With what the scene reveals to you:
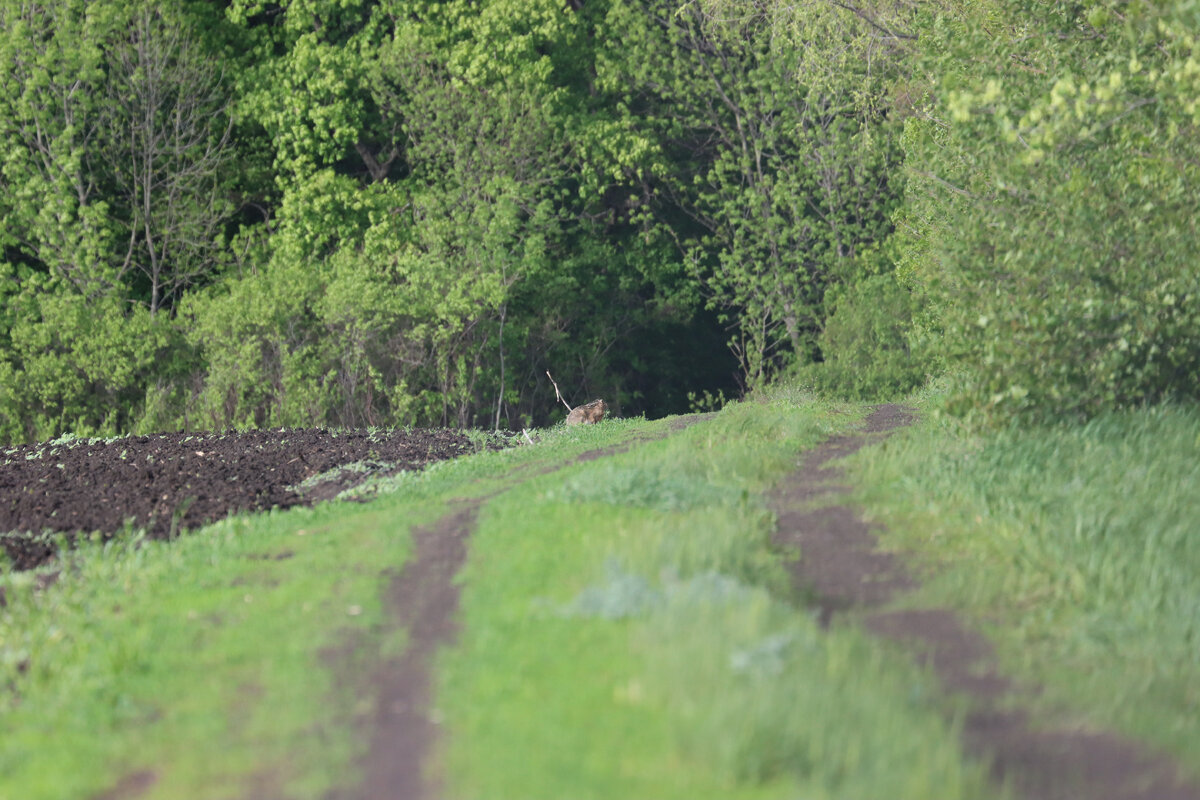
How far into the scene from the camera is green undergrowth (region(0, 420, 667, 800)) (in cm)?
520

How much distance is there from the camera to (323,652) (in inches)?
246

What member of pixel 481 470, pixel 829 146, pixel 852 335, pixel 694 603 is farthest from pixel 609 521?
pixel 829 146

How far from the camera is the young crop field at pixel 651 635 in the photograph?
16.4ft

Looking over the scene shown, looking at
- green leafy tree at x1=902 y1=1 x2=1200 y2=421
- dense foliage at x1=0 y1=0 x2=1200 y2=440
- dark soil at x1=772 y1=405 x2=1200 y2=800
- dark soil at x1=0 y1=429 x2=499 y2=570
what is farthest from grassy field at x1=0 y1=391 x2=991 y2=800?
dense foliage at x1=0 y1=0 x2=1200 y2=440

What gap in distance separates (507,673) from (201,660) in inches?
65.0

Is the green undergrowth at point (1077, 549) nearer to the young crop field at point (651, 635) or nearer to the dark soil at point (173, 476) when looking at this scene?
the young crop field at point (651, 635)

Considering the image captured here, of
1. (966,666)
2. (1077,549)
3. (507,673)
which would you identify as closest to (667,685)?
(507,673)

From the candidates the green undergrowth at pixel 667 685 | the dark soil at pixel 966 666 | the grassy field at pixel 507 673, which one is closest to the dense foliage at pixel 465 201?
the dark soil at pixel 966 666

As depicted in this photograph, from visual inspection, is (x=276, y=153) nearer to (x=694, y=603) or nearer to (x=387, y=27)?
(x=387, y=27)

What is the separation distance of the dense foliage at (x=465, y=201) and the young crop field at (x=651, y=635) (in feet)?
13.6

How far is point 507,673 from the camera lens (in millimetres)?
5750

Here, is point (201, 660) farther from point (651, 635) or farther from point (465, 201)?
point (465, 201)

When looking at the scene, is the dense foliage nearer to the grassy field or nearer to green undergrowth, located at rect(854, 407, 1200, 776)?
green undergrowth, located at rect(854, 407, 1200, 776)

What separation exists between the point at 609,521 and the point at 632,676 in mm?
2927
